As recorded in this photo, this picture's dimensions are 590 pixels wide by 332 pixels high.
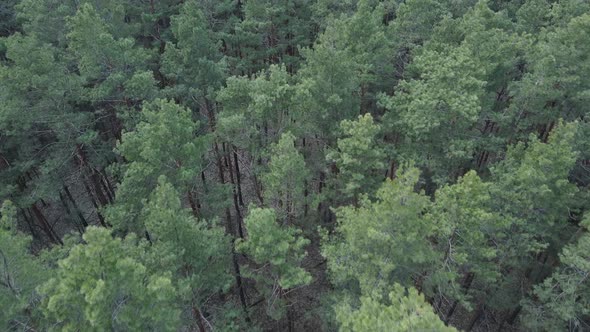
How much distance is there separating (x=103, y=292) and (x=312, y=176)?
11432 millimetres

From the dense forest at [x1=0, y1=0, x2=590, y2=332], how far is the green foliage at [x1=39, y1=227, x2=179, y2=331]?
0.20 ft

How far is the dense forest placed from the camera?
42.0 feet

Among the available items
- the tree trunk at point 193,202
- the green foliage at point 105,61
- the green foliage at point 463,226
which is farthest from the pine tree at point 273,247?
the green foliage at point 105,61

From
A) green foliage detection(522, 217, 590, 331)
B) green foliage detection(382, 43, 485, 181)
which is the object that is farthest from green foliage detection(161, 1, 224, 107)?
green foliage detection(522, 217, 590, 331)

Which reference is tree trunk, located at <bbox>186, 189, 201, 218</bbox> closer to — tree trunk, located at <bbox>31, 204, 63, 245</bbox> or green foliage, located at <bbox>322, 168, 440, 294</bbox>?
green foliage, located at <bbox>322, 168, 440, 294</bbox>

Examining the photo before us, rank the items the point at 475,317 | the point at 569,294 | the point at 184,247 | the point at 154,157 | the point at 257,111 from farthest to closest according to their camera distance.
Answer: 1. the point at 475,317
2. the point at 257,111
3. the point at 154,157
4. the point at 569,294
5. the point at 184,247

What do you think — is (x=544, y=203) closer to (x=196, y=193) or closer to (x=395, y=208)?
(x=395, y=208)

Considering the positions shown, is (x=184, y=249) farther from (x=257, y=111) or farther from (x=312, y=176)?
(x=312, y=176)

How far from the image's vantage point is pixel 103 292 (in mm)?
10469

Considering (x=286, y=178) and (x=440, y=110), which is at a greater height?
(x=440, y=110)

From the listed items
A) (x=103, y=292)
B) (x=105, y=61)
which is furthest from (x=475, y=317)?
(x=105, y=61)

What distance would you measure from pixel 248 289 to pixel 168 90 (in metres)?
11.2

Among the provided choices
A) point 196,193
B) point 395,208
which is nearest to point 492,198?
point 395,208

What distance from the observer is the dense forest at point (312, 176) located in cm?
1280
